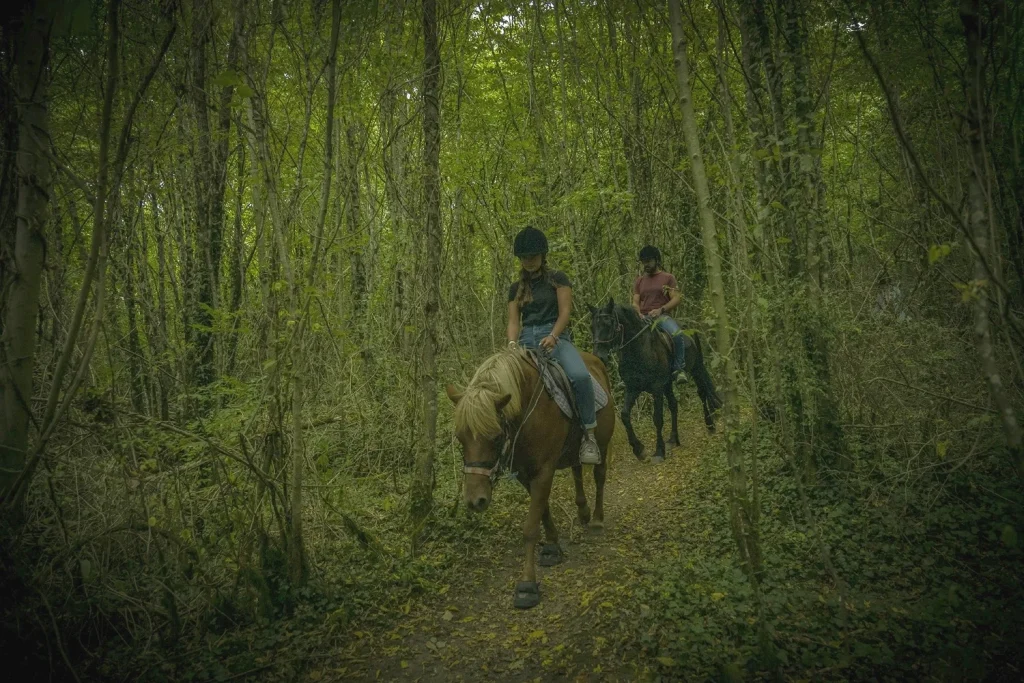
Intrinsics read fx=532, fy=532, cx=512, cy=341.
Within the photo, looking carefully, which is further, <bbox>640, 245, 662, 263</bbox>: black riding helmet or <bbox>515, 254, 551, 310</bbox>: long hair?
<bbox>640, 245, 662, 263</bbox>: black riding helmet

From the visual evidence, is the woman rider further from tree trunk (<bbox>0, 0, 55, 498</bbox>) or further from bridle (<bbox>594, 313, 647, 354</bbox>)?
tree trunk (<bbox>0, 0, 55, 498</bbox>)

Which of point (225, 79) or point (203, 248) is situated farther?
point (203, 248)

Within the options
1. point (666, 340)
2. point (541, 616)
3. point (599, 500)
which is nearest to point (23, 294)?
point (541, 616)

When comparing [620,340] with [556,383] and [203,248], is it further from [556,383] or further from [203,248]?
[203,248]

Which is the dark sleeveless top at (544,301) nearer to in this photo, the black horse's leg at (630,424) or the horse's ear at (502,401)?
the horse's ear at (502,401)

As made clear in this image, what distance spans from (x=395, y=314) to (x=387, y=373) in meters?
0.95

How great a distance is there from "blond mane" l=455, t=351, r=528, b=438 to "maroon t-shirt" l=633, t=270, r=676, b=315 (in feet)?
14.0

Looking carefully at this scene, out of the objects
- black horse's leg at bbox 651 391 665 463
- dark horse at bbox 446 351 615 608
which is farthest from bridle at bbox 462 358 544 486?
black horse's leg at bbox 651 391 665 463

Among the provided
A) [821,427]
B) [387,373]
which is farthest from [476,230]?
[821,427]

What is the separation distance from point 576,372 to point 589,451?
0.76m

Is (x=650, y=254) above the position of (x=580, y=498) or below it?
above

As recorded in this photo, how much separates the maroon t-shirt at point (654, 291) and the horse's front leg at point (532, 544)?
15.0 ft

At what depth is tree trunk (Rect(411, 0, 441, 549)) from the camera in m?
5.14

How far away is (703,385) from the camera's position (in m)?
8.61
